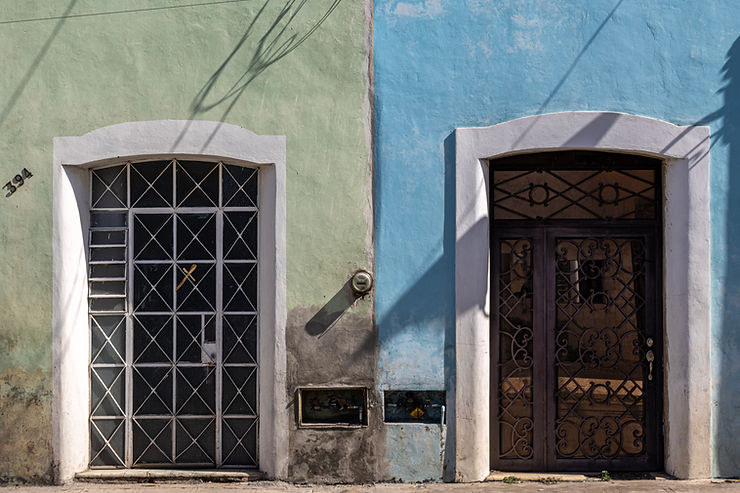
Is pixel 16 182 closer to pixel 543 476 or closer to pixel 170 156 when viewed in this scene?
pixel 170 156

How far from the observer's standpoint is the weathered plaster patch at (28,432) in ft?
21.3

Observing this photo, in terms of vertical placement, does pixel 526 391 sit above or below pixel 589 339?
below

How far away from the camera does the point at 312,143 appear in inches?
255

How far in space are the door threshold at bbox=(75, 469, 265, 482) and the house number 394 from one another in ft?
7.76

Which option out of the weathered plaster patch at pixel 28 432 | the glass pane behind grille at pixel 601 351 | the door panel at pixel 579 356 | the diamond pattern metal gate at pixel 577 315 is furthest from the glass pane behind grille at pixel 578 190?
the weathered plaster patch at pixel 28 432

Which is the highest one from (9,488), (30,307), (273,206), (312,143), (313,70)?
(313,70)

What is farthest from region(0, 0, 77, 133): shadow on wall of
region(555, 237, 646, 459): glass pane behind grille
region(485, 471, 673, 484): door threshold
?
region(485, 471, 673, 484): door threshold

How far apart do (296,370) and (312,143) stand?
72.0 inches

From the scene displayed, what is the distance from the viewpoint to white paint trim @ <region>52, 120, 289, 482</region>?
6461mm

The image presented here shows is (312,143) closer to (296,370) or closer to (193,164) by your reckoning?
(193,164)

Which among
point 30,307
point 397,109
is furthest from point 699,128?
point 30,307

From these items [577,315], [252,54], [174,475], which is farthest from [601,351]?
[252,54]

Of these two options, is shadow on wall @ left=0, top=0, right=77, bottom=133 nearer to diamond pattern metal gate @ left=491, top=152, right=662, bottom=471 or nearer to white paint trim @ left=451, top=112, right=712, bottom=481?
white paint trim @ left=451, top=112, right=712, bottom=481

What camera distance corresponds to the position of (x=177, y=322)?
6.69 meters
